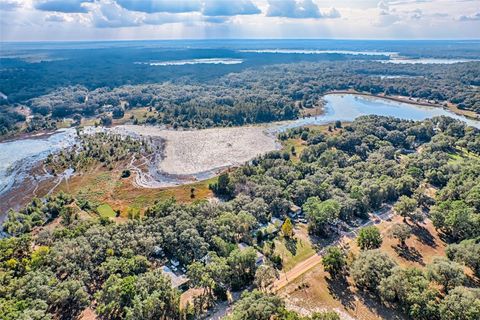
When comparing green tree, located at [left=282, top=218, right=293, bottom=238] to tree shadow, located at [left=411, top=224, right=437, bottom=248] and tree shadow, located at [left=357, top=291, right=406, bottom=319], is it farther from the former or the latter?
tree shadow, located at [left=411, top=224, right=437, bottom=248]

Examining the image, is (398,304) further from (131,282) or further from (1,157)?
(1,157)

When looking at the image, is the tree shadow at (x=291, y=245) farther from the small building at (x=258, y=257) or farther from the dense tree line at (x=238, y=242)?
the small building at (x=258, y=257)

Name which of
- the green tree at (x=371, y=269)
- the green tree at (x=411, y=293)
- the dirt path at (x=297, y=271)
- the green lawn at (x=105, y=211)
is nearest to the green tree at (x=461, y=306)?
the green tree at (x=411, y=293)

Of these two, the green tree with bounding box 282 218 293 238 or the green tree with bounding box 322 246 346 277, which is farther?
the green tree with bounding box 282 218 293 238

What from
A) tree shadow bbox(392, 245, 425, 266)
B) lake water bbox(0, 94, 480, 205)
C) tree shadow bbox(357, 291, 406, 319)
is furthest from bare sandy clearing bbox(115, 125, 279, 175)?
tree shadow bbox(357, 291, 406, 319)

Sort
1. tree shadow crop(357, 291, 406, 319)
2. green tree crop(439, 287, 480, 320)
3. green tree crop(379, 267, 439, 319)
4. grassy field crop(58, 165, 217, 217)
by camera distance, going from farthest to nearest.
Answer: grassy field crop(58, 165, 217, 217) < tree shadow crop(357, 291, 406, 319) < green tree crop(379, 267, 439, 319) < green tree crop(439, 287, 480, 320)

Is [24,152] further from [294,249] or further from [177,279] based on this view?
[294,249]
